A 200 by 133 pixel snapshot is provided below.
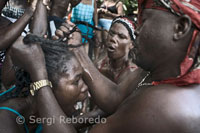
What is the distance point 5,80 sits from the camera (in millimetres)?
1938

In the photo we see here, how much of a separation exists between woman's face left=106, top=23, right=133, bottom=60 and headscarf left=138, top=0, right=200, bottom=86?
5.66 feet

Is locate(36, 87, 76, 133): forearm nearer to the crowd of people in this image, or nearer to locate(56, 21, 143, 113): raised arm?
the crowd of people

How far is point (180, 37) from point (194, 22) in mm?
87

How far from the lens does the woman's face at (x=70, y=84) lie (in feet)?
5.36

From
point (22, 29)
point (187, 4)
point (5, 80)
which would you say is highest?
point (187, 4)

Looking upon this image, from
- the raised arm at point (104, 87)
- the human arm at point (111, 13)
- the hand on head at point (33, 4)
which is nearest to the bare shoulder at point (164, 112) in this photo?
the raised arm at point (104, 87)

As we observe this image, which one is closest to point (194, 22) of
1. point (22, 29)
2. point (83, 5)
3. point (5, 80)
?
point (22, 29)

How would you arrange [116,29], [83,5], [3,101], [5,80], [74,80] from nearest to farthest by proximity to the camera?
1. [3,101]
2. [74,80]
3. [5,80]
4. [116,29]
5. [83,5]

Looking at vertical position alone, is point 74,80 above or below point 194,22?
below

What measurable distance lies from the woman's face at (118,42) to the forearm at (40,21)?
4.56ft

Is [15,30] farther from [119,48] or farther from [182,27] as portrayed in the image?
[119,48]

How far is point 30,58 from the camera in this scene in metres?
1.29

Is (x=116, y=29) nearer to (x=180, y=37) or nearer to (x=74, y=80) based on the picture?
(x=74, y=80)

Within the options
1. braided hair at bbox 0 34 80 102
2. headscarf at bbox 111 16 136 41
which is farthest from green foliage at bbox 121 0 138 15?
braided hair at bbox 0 34 80 102
